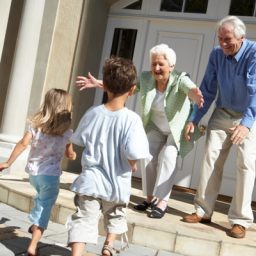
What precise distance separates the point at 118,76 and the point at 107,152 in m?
0.46

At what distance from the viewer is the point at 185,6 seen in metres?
6.56

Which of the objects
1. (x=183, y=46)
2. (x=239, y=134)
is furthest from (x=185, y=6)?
(x=239, y=134)

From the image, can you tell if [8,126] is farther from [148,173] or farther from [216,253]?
[216,253]

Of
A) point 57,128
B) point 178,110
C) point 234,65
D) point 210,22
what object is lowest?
point 57,128

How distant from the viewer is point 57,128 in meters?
3.25

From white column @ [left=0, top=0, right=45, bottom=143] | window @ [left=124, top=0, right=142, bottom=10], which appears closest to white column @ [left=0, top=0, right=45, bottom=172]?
white column @ [left=0, top=0, right=45, bottom=143]

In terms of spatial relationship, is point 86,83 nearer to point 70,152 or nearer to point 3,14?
point 70,152

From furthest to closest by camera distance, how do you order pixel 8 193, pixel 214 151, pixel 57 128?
Result: pixel 8 193 → pixel 214 151 → pixel 57 128

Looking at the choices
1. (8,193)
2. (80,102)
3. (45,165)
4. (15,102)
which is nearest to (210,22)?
(80,102)

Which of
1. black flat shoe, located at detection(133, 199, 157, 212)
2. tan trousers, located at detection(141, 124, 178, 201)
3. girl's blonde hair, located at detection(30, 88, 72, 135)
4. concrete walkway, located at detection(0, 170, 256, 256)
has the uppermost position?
girl's blonde hair, located at detection(30, 88, 72, 135)

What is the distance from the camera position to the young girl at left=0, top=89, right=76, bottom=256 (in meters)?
3.23

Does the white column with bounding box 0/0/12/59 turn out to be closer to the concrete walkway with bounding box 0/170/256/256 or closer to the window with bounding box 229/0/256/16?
the concrete walkway with bounding box 0/170/256/256

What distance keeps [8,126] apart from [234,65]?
3.22 metres

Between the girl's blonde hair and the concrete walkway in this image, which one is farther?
the concrete walkway
